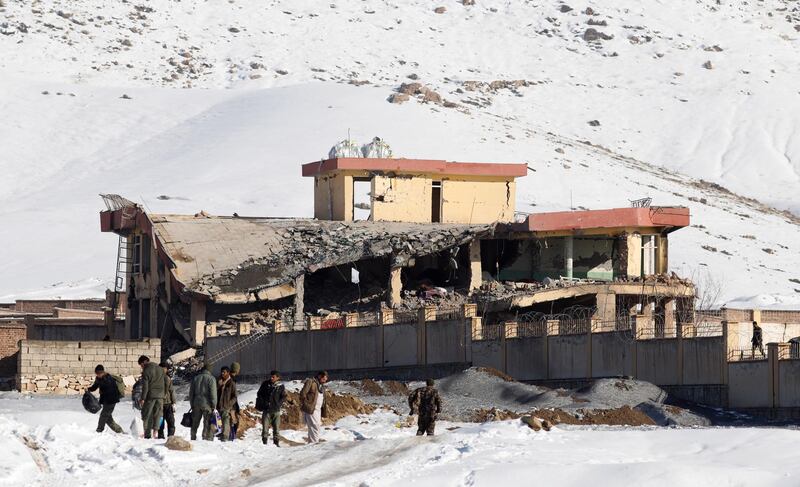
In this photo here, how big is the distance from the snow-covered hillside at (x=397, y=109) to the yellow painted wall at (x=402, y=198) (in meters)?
24.5

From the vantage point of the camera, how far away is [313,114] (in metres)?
117

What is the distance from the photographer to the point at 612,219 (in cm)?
4931

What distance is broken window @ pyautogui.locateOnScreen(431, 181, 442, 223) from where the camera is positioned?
54.3 meters

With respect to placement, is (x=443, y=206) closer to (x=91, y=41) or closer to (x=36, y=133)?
(x=36, y=133)

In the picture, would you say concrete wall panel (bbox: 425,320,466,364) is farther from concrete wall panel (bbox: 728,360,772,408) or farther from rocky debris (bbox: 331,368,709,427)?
concrete wall panel (bbox: 728,360,772,408)

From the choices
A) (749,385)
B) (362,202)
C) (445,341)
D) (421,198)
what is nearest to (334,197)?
(421,198)

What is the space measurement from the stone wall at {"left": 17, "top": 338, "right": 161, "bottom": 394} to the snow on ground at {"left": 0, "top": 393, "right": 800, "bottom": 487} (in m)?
19.0

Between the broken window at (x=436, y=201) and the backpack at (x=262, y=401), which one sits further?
the broken window at (x=436, y=201)

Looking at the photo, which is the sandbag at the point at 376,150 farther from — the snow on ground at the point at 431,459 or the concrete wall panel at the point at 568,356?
the snow on ground at the point at 431,459

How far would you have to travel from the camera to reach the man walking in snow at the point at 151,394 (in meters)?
23.1

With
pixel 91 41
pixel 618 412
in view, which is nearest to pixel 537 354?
pixel 618 412

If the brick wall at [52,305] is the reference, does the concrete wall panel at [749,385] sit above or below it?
below

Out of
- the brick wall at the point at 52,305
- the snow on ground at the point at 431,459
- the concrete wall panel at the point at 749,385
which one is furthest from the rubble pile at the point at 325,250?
the snow on ground at the point at 431,459

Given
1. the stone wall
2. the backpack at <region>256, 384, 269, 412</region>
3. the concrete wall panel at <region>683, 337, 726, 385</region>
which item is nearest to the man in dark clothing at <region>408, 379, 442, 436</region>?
the backpack at <region>256, 384, 269, 412</region>
